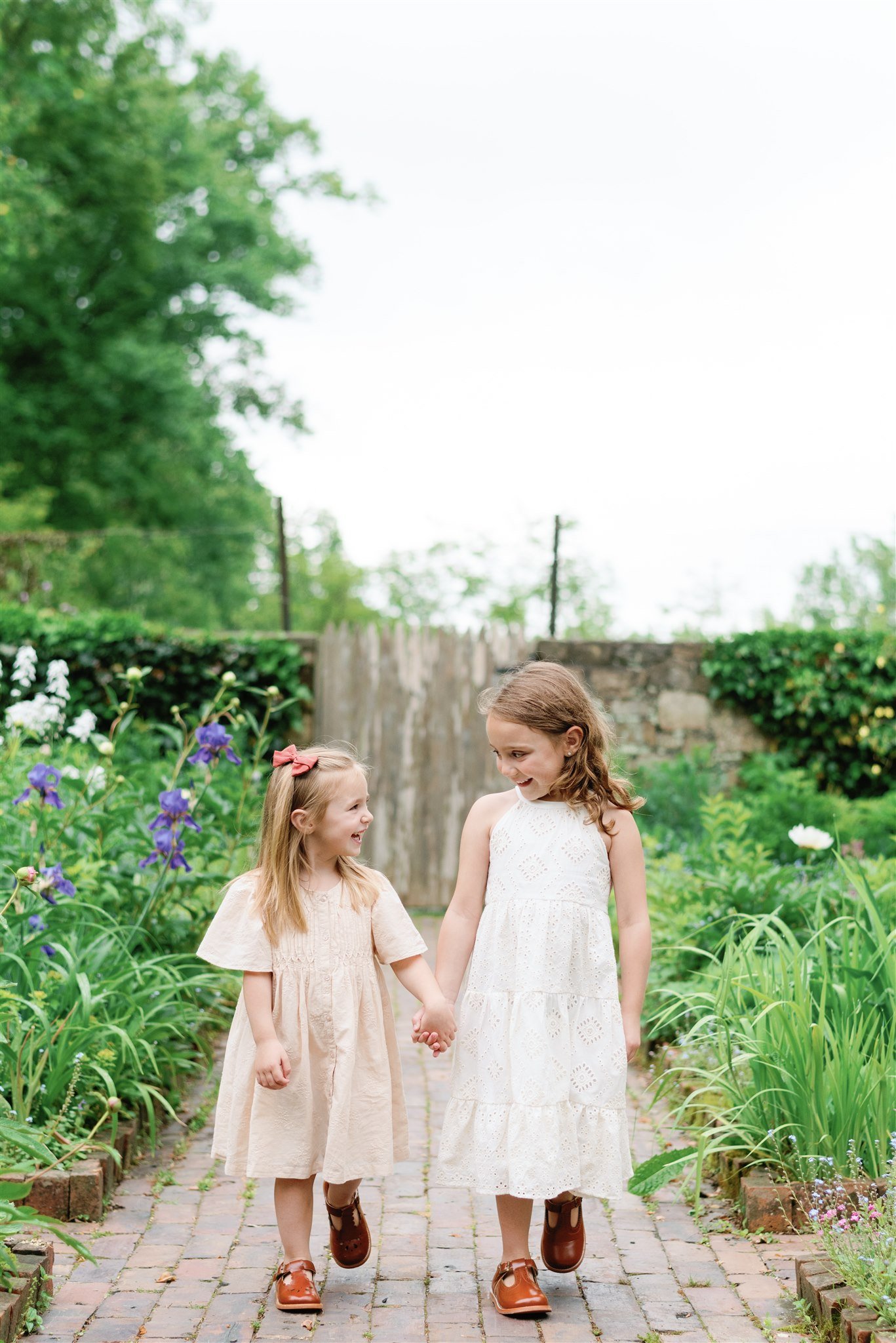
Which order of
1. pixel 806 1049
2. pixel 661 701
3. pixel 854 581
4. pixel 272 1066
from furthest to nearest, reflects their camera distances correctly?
pixel 854 581
pixel 661 701
pixel 806 1049
pixel 272 1066

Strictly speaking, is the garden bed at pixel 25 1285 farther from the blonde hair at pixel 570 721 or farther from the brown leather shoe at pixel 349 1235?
the blonde hair at pixel 570 721

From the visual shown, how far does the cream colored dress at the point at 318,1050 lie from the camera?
2.50m

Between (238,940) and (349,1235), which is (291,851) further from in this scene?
(349,1235)

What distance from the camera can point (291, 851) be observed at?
259 centimetres

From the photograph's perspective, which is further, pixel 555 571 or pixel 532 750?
pixel 555 571

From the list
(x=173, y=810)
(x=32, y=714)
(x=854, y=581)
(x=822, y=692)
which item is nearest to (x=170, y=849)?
(x=173, y=810)

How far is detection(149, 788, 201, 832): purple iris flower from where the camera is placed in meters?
3.69

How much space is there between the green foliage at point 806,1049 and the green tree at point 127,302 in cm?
1061

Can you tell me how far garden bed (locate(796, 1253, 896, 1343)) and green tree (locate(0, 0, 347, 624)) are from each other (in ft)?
37.3

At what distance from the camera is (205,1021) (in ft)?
14.6

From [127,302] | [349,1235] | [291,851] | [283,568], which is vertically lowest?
[349,1235]

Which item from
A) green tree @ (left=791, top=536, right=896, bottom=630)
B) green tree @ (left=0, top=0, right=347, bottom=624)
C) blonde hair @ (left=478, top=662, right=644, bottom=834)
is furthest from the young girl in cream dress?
green tree @ (left=0, top=0, right=347, bottom=624)

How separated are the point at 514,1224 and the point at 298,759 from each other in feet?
3.50

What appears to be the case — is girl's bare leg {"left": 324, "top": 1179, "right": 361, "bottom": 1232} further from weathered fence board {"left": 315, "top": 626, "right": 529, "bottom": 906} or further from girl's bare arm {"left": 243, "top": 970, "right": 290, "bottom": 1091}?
weathered fence board {"left": 315, "top": 626, "right": 529, "bottom": 906}
